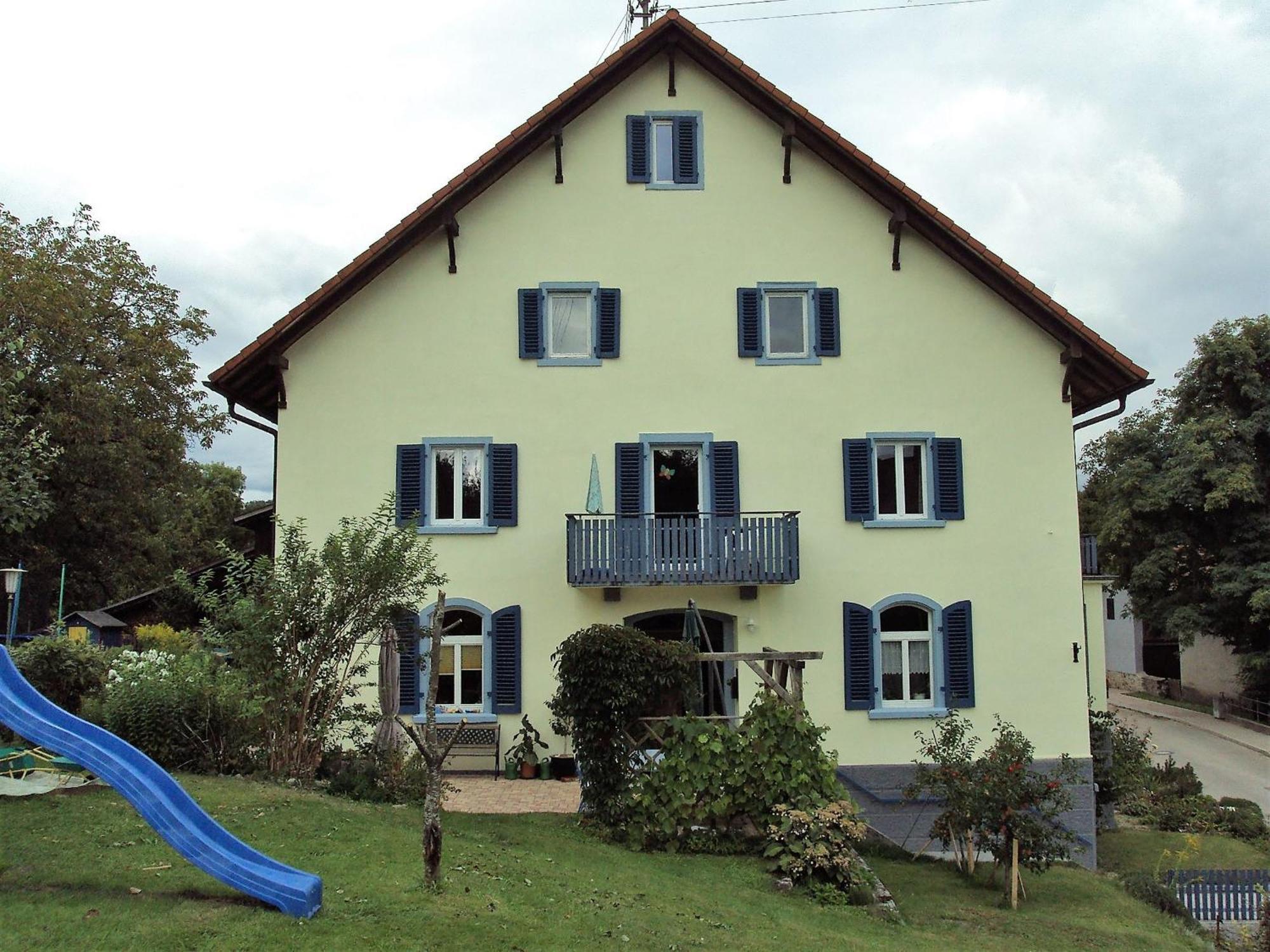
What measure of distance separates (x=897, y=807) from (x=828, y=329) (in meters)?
7.53

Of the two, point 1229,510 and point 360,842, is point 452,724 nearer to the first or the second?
point 360,842

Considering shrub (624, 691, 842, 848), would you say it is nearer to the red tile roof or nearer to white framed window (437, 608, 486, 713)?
white framed window (437, 608, 486, 713)

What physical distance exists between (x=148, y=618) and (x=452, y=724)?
19.4 m

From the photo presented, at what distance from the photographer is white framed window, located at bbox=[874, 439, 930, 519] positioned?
56.9 ft

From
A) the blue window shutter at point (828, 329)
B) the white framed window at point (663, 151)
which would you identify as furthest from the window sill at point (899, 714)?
the white framed window at point (663, 151)

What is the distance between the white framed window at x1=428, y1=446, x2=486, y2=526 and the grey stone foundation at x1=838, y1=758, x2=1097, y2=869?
22.9 feet

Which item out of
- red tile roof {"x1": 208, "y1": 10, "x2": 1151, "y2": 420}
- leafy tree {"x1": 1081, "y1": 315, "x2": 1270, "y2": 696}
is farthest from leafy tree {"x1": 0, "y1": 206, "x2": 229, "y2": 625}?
leafy tree {"x1": 1081, "y1": 315, "x2": 1270, "y2": 696}

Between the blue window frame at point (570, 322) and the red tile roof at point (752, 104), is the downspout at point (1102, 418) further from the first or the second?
the blue window frame at point (570, 322)

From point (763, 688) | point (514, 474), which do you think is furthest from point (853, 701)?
point (514, 474)

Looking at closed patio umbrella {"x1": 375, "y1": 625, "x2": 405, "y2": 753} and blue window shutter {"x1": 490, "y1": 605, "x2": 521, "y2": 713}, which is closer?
closed patio umbrella {"x1": 375, "y1": 625, "x2": 405, "y2": 753}

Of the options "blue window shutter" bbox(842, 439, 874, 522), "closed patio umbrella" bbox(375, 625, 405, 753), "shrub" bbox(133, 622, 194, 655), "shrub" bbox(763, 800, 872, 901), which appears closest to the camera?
"shrub" bbox(763, 800, 872, 901)

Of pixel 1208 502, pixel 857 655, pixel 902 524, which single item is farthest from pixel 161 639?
pixel 1208 502

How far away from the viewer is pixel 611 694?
1266 centimetres

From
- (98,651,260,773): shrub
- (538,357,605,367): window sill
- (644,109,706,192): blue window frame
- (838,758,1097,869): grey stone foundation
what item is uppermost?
(644,109,706,192): blue window frame
